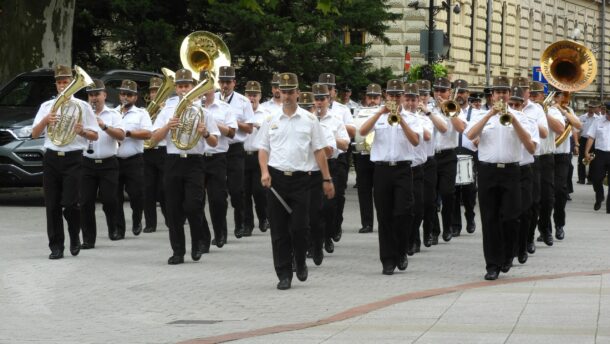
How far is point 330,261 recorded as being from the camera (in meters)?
16.5

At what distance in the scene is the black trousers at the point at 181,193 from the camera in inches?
629

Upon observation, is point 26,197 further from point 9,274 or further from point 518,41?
point 518,41

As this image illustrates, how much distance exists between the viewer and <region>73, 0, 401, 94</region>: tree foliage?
2925 centimetres

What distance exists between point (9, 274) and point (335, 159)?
4399mm

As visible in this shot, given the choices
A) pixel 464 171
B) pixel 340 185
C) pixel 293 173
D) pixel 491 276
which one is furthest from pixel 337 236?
pixel 293 173

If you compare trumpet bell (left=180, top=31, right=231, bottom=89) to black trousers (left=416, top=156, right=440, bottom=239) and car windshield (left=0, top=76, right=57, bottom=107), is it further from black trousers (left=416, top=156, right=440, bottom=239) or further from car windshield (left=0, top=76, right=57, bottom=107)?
black trousers (left=416, top=156, right=440, bottom=239)

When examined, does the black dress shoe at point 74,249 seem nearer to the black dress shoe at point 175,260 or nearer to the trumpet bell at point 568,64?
the black dress shoe at point 175,260

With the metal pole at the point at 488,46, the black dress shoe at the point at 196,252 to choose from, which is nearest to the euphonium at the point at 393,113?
the black dress shoe at the point at 196,252

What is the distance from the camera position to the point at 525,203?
609 inches

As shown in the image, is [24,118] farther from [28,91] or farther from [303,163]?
[303,163]

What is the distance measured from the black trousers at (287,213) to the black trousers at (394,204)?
1419 mm

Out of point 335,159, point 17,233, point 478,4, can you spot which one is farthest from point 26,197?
point 478,4

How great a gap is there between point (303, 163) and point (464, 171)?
6025mm

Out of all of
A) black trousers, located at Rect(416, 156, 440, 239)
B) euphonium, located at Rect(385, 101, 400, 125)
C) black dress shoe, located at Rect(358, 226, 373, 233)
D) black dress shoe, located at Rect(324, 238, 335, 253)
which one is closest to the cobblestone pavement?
black dress shoe, located at Rect(324, 238, 335, 253)
